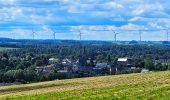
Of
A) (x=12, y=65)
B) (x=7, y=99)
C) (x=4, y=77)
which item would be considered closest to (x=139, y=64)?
(x=12, y=65)

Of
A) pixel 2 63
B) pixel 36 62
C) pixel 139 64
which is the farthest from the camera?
pixel 36 62

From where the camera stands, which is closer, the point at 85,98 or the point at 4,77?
the point at 85,98

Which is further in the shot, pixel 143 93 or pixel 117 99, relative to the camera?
pixel 143 93

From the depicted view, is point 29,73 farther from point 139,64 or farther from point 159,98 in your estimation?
point 159,98

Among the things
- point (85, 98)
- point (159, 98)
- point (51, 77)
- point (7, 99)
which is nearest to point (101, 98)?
point (85, 98)

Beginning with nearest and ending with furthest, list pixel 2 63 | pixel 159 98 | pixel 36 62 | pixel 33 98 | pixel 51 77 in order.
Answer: pixel 159 98, pixel 33 98, pixel 51 77, pixel 2 63, pixel 36 62

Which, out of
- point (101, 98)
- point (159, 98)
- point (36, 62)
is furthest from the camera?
point (36, 62)

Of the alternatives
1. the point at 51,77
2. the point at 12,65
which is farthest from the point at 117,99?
the point at 12,65

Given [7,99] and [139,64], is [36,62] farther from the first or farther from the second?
[7,99]

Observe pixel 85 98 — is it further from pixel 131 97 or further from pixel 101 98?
pixel 131 97

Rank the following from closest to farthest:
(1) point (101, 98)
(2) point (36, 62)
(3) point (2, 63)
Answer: (1) point (101, 98) → (3) point (2, 63) → (2) point (36, 62)
